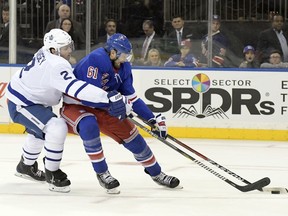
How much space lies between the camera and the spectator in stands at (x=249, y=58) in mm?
9219

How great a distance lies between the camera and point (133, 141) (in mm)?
5621

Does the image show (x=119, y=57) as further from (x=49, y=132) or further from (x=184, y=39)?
(x=184, y=39)

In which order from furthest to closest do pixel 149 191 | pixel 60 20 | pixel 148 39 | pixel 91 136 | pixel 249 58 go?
pixel 60 20 → pixel 148 39 → pixel 249 58 → pixel 149 191 → pixel 91 136

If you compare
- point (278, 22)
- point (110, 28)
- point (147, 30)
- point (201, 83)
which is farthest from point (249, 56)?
point (110, 28)

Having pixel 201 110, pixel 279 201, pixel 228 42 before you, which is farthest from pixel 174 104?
pixel 279 201

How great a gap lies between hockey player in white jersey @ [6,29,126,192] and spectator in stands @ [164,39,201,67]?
3.74 metres

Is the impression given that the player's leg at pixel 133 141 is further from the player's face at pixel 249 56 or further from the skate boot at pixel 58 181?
the player's face at pixel 249 56

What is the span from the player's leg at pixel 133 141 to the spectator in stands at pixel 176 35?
3812 millimetres

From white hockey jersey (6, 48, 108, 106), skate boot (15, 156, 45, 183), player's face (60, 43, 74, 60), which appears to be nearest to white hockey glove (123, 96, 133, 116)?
white hockey jersey (6, 48, 108, 106)

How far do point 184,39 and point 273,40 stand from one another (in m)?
0.90

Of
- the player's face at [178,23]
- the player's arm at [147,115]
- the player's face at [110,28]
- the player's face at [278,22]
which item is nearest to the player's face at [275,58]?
the player's face at [278,22]

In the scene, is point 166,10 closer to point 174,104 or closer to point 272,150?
point 174,104

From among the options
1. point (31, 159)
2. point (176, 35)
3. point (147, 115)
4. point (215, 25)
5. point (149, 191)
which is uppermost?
point (215, 25)

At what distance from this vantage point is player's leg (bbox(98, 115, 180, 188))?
5.57m
